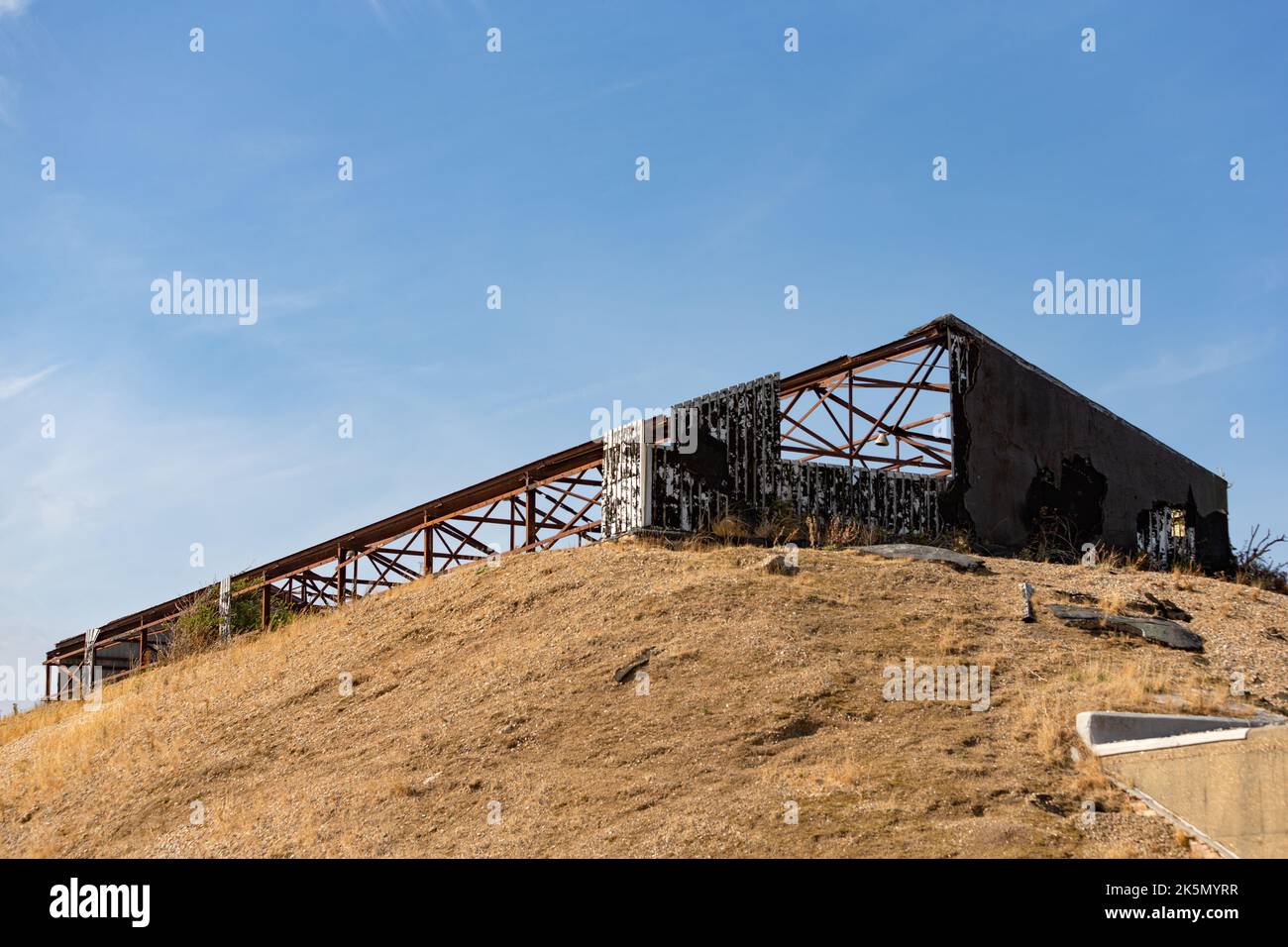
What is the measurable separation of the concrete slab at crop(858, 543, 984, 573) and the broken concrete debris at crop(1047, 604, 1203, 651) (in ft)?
8.18

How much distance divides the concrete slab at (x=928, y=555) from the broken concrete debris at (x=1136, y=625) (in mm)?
2494

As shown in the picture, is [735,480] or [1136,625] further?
[735,480]

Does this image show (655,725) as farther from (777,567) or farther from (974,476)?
(974,476)

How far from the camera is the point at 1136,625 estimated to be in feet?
59.7

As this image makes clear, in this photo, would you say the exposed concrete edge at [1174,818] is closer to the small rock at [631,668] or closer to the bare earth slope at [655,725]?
the bare earth slope at [655,725]

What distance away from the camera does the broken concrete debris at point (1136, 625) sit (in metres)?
17.8

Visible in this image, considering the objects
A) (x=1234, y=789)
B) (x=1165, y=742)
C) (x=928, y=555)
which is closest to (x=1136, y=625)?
(x=928, y=555)

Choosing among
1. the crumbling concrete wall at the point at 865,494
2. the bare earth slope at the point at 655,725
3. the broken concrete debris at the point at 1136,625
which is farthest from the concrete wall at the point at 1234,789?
the crumbling concrete wall at the point at 865,494

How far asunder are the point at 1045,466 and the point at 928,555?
6.77m
